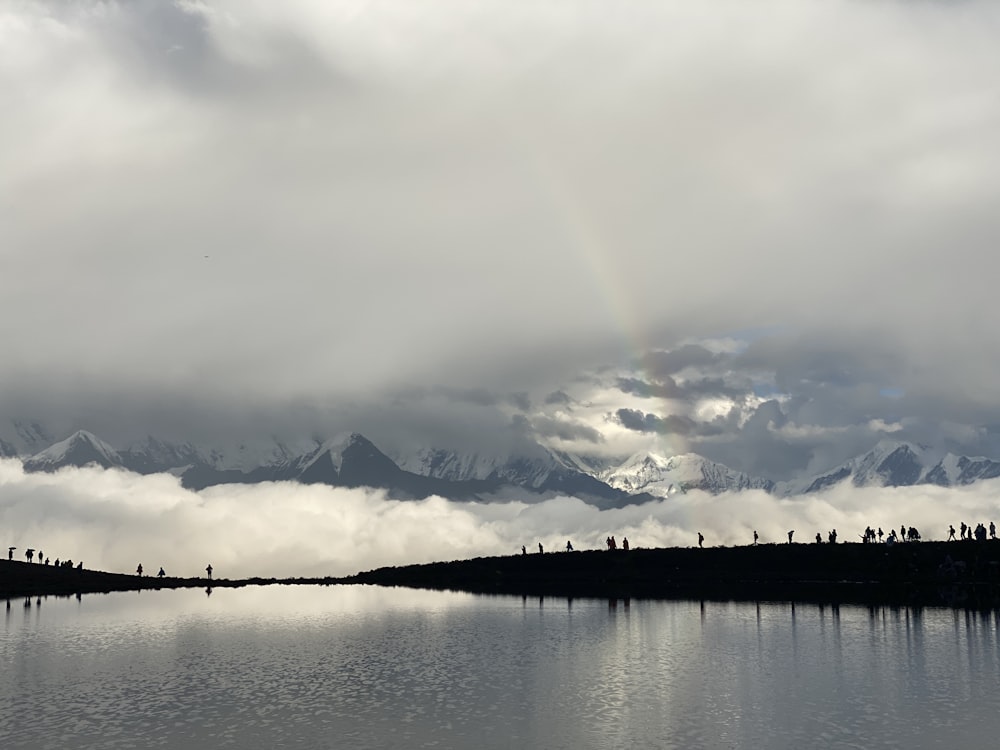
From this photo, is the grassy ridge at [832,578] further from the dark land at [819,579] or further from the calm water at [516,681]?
the calm water at [516,681]

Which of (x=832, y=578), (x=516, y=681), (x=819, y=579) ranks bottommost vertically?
(x=516, y=681)

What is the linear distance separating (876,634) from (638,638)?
2492 cm

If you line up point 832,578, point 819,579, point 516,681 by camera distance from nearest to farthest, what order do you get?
point 516,681
point 832,578
point 819,579

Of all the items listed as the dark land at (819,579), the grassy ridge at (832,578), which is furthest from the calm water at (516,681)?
the grassy ridge at (832,578)

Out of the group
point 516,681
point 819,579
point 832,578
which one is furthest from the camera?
point 819,579

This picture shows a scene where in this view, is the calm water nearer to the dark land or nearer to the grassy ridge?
the dark land

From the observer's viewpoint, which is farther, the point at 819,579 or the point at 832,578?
the point at 819,579

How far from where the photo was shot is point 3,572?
198 meters

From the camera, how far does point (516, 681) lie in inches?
3036

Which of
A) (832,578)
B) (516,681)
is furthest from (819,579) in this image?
(516,681)

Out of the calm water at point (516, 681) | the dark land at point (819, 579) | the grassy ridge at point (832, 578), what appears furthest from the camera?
the grassy ridge at point (832, 578)

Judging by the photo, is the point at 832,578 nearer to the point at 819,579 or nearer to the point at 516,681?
the point at 819,579

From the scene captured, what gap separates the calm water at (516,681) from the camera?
58562 mm

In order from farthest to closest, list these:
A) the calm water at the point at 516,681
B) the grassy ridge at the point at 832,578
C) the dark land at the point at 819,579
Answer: the grassy ridge at the point at 832,578 → the dark land at the point at 819,579 → the calm water at the point at 516,681
